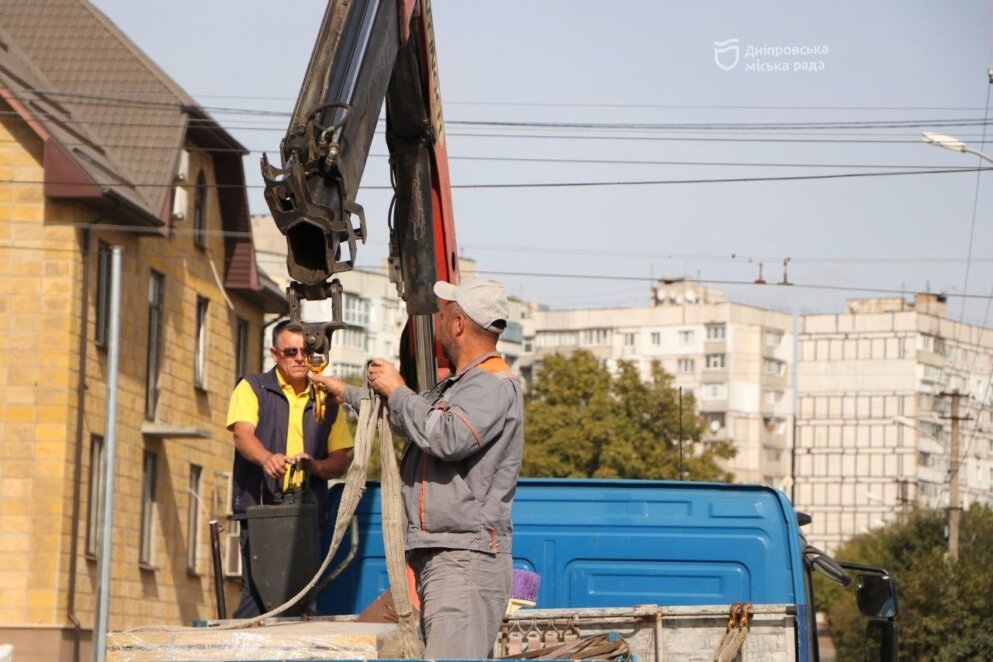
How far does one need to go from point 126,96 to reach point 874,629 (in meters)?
28.7

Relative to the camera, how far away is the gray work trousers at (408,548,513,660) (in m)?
7.28

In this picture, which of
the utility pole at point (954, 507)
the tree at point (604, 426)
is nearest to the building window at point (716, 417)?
the tree at point (604, 426)

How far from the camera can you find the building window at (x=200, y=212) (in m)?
40.4

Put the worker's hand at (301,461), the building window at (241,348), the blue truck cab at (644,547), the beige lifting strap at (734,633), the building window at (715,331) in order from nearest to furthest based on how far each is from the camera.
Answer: the beige lifting strap at (734,633) < the worker's hand at (301,461) < the blue truck cab at (644,547) < the building window at (241,348) < the building window at (715,331)

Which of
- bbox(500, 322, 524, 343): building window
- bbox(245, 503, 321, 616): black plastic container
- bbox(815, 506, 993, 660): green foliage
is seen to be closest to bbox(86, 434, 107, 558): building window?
bbox(815, 506, 993, 660): green foliage

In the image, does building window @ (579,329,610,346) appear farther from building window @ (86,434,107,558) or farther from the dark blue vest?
the dark blue vest

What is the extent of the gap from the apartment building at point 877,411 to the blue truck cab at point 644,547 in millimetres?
160509

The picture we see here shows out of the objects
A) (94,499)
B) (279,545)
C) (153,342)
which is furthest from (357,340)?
(279,545)

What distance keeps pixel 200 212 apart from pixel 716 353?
12961 centimetres

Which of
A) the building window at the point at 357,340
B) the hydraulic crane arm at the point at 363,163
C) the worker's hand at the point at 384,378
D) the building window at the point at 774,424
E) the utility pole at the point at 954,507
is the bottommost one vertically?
the worker's hand at the point at 384,378

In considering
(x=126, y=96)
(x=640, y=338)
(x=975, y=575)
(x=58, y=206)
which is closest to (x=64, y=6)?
(x=126, y=96)

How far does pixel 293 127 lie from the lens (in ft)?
25.7

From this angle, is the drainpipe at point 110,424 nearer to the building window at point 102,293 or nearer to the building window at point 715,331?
the building window at point 102,293

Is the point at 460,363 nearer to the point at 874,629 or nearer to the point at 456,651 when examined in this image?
the point at 456,651
